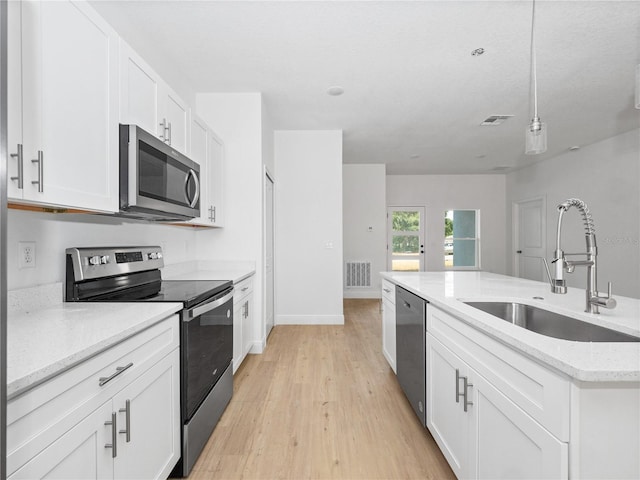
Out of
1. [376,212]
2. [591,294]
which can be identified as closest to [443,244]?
[376,212]

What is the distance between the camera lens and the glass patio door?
7.57 m

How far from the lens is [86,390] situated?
0.93 metres

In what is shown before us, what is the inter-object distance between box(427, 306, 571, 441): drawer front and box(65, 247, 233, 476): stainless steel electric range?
4.19ft

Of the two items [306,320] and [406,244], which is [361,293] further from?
[306,320]

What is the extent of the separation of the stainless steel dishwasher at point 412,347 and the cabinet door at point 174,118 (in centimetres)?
191

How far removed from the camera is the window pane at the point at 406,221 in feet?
25.0

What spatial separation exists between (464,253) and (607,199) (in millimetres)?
3084

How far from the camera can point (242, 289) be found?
2.86m

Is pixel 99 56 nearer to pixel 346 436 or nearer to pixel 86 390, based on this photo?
pixel 86 390

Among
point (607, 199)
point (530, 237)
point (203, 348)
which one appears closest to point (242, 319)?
point (203, 348)

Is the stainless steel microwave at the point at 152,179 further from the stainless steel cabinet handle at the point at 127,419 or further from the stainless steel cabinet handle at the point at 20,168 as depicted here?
the stainless steel cabinet handle at the point at 127,419

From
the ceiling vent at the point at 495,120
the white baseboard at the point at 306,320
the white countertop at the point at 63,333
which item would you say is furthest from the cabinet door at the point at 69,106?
the ceiling vent at the point at 495,120

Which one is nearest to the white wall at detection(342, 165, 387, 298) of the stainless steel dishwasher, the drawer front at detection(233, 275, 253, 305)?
the drawer front at detection(233, 275, 253, 305)

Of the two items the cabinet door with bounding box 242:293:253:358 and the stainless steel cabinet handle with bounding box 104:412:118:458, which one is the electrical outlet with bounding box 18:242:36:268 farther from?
the cabinet door with bounding box 242:293:253:358
